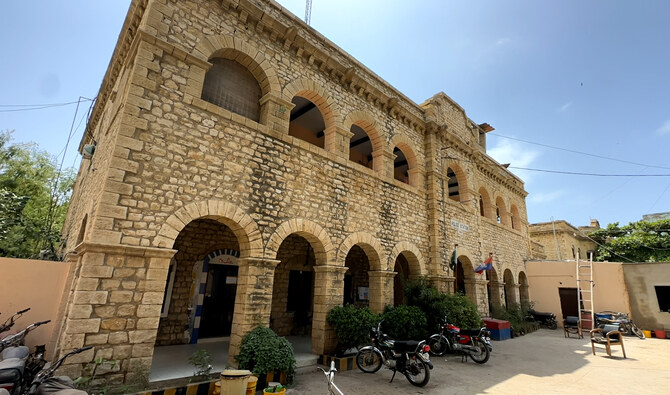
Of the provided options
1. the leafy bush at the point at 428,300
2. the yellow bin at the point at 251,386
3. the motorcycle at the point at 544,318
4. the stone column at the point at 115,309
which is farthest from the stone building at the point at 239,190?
the motorcycle at the point at 544,318

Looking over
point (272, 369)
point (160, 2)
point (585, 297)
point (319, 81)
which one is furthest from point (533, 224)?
point (160, 2)

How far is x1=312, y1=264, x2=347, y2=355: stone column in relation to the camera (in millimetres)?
6758

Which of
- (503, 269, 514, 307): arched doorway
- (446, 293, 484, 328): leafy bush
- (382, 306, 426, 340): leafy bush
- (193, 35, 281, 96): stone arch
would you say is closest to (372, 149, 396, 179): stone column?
(193, 35, 281, 96): stone arch

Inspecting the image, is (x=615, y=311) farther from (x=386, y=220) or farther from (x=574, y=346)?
(x=386, y=220)

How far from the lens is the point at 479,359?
7359 mm

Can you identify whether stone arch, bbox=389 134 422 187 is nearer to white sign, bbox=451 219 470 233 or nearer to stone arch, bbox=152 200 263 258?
white sign, bbox=451 219 470 233

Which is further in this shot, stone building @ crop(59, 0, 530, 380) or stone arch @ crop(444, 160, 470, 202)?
stone arch @ crop(444, 160, 470, 202)

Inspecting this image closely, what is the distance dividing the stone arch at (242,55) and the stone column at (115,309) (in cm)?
382

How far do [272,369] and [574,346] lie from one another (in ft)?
33.7

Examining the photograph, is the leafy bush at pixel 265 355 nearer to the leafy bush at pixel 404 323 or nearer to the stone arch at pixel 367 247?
the stone arch at pixel 367 247

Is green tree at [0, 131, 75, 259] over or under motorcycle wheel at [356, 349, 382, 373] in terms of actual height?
over

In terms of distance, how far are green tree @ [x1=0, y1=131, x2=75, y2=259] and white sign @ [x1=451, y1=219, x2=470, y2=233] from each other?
12091mm

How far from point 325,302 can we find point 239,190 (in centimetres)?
317

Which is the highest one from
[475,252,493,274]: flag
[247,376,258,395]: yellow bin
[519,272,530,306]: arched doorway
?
[475,252,493,274]: flag
